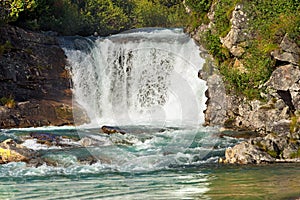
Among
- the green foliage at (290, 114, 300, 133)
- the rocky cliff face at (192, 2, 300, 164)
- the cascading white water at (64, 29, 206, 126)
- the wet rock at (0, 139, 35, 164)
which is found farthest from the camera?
the cascading white water at (64, 29, 206, 126)

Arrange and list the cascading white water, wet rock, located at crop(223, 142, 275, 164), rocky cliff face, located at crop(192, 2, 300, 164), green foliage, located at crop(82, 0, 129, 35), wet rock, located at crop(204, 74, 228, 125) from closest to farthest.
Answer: wet rock, located at crop(223, 142, 275, 164), rocky cliff face, located at crop(192, 2, 300, 164), wet rock, located at crop(204, 74, 228, 125), the cascading white water, green foliage, located at crop(82, 0, 129, 35)

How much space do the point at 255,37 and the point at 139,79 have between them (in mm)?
9031

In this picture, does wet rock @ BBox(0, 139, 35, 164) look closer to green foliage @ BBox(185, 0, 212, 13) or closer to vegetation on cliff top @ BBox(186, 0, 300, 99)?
vegetation on cliff top @ BBox(186, 0, 300, 99)

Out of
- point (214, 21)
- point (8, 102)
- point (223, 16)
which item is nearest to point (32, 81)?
point (8, 102)

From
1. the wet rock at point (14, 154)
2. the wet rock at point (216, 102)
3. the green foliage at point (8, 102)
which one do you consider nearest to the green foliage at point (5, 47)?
the green foliage at point (8, 102)

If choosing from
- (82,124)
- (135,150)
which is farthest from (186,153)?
(82,124)

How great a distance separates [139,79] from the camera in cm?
3170

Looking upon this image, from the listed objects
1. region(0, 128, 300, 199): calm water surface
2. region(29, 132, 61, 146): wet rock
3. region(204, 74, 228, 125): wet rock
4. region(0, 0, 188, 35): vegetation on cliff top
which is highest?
region(0, 0, 188, 35): vegetation on cliff top

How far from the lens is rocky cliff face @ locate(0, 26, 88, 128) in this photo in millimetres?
27359

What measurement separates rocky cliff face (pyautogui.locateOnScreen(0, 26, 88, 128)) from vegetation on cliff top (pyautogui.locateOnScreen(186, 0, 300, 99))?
9143mm

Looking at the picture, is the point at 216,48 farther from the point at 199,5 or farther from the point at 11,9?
the point at 11,9

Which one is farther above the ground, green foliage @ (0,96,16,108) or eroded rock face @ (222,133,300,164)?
green foliage @ (0,96,16,108)

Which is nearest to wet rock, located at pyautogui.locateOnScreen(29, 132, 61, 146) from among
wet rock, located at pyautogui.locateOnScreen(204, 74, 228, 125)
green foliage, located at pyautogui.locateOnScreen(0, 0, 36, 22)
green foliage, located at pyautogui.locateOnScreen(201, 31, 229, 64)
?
wet rock, located at pyautogui.locateOnScreen(204, 74, 228, 125)

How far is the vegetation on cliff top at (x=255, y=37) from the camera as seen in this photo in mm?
23109
